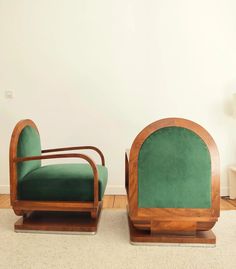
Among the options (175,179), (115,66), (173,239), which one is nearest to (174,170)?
(175,179)

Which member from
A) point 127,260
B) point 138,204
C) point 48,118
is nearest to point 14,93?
point 48,118

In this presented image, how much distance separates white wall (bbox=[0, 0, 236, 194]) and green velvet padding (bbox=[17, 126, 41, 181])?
0.74m

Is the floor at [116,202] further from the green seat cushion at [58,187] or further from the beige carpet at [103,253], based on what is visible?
the green seat cushion at [58,187]

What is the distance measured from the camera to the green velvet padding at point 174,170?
5.23ft

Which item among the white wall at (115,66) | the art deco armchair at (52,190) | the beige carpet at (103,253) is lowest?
the beige carpet at (103,253)

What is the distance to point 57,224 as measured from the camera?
1.86m

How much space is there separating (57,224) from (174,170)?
96 centimetres

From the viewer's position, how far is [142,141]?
5.28ft

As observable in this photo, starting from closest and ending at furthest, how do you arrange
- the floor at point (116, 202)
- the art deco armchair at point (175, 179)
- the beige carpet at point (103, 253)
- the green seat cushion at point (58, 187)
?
1. the beige carpet at point (103, 253)
2. the art deco armchair at point (175, 179)
3. the green seat cushion at point (58, 187)
4. the floor at point (116, 202)

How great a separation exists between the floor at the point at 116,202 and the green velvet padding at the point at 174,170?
0.99 meters

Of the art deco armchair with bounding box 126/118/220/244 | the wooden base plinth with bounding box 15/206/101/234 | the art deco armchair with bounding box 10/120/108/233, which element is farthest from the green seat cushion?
the art deco armchair with bounding box 126/118/220/244

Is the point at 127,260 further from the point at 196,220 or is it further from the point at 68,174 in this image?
the point at 68,174

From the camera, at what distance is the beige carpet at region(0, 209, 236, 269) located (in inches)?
55.2

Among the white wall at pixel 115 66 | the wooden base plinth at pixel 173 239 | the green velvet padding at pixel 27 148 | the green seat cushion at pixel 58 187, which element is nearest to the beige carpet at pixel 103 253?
the wooden base plinth at pixel 173 239
